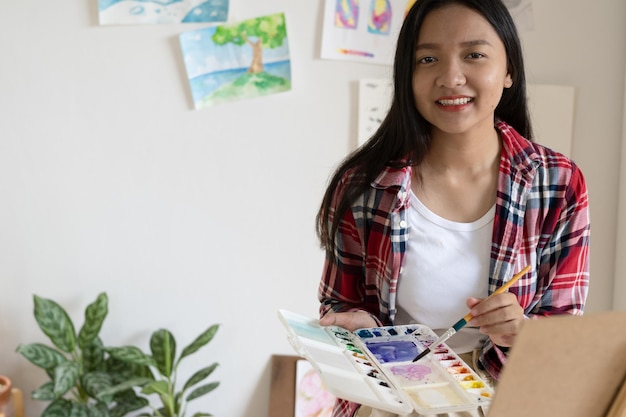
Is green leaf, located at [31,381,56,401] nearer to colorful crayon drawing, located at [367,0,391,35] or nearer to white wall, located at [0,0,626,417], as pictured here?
white wall, located at [0,0,626,417]

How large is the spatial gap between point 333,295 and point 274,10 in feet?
3.83

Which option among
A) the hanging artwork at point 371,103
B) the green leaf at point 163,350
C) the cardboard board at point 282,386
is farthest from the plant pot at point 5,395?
the hanging artwork at point 371,103

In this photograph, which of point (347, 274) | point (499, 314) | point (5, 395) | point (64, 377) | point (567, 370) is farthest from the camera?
point (5, 395)

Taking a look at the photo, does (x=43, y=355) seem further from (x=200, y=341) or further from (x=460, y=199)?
(x=460, y=199)

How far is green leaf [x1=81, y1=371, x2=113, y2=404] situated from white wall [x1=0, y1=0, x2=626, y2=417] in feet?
0.61

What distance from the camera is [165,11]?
7.11ft

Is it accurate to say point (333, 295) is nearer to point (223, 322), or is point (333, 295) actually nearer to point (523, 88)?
point (523, 88)

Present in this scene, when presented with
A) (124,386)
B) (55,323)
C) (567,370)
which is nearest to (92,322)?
(55,323)

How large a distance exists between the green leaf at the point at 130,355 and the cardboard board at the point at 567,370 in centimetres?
149

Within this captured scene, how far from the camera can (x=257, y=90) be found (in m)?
2.22

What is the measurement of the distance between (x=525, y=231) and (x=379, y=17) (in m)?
1.22

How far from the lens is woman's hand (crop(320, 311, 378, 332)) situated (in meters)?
1.15

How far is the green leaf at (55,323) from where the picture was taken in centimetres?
212

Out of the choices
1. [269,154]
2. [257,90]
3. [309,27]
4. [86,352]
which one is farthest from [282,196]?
[86,352]
